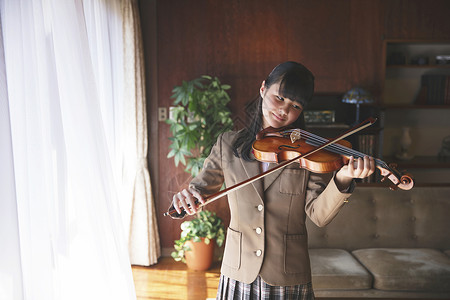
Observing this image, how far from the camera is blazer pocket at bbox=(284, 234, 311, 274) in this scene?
122cm

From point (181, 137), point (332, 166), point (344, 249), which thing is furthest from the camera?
point (181, 137)

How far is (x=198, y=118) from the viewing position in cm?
325

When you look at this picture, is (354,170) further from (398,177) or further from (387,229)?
(387,229)

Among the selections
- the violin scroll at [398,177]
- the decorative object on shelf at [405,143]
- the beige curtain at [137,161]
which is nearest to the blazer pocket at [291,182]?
the violin scroll at [398,177]

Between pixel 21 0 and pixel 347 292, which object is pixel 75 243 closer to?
pixel 21 0

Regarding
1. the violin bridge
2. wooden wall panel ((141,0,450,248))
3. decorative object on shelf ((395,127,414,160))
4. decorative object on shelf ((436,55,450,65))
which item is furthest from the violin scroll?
decorative object on shelf ((436,55,450,65))

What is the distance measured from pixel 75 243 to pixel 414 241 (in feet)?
8.01

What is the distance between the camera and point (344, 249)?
2.88 meters

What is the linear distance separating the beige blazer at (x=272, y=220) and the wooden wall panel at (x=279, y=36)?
7.13 feet

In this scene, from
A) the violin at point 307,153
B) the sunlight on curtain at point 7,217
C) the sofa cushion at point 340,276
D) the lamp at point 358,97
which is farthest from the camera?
the lamp at point 358,97

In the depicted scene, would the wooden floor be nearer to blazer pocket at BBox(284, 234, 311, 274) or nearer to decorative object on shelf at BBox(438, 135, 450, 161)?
blazer pocket at BBox(284, 234, 311, 274)

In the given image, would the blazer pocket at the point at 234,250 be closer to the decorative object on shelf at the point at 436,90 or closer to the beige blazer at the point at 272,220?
the beige blazer at the point at 272,220

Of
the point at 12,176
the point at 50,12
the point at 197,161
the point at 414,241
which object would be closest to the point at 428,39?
the point at 414,241

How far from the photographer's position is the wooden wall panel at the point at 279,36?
338 cm
